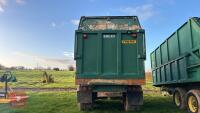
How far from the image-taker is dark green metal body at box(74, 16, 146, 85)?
34.2 feet

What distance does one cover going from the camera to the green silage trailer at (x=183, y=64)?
9.37 m

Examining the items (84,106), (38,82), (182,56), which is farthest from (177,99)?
(38,82)

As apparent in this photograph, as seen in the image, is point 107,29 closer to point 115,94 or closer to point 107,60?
point 107,60

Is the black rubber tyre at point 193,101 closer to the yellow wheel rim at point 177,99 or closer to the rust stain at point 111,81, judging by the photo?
the rust stain at point 111,81

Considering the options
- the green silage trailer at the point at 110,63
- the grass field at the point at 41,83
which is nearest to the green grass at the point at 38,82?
the grass field at the point at 41,83

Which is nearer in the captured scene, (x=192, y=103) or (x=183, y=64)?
(x=192, y=103)

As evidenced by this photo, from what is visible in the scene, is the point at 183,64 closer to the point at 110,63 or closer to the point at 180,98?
the point at 180,98

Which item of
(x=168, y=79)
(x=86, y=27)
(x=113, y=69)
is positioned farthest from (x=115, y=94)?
(x=168, y=79)

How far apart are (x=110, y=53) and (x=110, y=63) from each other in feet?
1.13

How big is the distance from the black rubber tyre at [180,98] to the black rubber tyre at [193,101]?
3.59 feet

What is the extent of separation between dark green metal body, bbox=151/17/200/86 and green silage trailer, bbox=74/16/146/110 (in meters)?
1.39

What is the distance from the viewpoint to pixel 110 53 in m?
10.7

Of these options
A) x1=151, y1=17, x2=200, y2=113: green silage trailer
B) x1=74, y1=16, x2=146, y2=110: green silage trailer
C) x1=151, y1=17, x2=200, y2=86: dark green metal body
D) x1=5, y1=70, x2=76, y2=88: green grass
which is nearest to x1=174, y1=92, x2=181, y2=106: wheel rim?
x1=151, y1=17, x2=200, y2=113: green silage trailer

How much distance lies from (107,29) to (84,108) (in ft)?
9.35
